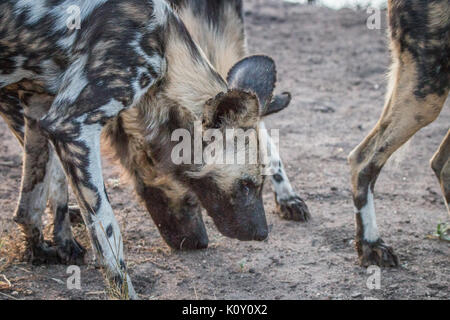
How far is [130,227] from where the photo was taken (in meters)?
3.81

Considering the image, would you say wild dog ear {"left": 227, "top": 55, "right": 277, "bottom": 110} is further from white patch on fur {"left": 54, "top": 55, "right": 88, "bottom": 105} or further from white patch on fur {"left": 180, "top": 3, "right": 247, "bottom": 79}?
white patch on fur {"left": 54, "top": 55, "right": 88, "bottom": 105}

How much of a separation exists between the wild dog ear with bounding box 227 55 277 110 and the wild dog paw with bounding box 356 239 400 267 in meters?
0.91

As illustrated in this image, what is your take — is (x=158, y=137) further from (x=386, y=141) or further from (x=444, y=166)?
(x=444, y=166)

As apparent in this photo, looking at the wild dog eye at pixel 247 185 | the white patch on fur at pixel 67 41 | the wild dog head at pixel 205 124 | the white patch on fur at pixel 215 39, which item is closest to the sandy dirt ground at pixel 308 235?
the wild dog head at pixel 205 124

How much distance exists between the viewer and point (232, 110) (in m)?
3.00

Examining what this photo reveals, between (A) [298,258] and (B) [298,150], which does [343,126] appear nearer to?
(B) [298,150]

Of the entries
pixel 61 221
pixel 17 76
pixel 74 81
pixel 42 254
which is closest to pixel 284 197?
pixel 61 221

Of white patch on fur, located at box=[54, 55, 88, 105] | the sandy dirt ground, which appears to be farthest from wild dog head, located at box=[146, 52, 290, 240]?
white patch on fur, located at box=[54, 55, 88, 105]

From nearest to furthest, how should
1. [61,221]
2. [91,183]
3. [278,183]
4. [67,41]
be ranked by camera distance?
[91,183], [67,41], [61,221], [278,183]

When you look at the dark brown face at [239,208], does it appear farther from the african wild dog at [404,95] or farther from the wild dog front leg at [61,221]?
the wild dog front leg at [61,221]

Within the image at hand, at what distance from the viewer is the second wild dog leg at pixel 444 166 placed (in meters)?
3.58

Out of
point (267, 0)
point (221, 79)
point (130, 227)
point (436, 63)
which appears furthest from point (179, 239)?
point (267, 0)

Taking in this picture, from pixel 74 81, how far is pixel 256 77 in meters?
0.86

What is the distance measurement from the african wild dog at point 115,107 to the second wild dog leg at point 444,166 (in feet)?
3.16
